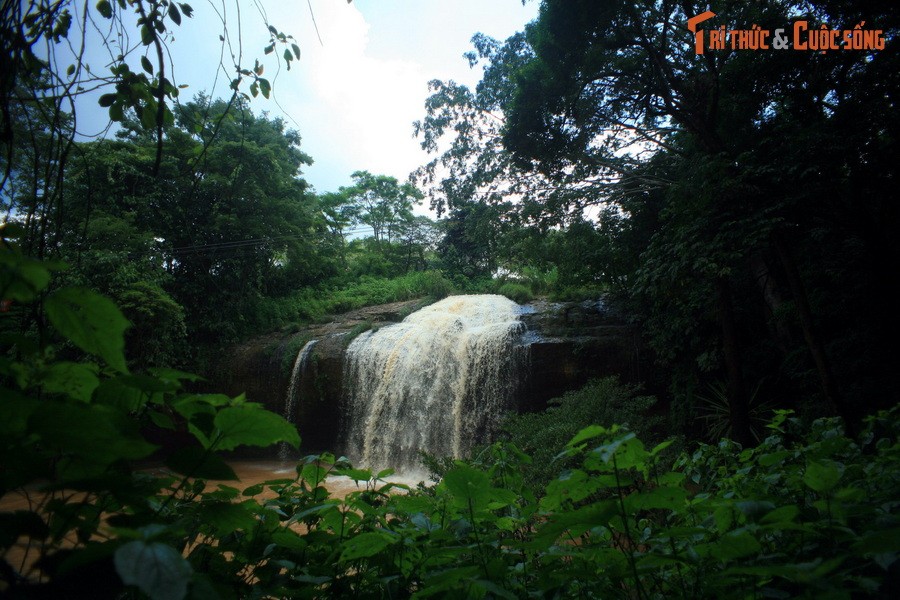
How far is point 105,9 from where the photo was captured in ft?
5.06

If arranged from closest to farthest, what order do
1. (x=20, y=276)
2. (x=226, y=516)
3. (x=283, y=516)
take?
(x=20, y=276) < (x=226, y=516) < (x=283, y=516)

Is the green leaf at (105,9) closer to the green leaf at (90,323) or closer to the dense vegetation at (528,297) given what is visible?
the dense vegetation at (528,297)

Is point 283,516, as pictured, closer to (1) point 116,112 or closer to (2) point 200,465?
(2) point 200,465

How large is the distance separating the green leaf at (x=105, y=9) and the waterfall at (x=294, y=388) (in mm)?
10021

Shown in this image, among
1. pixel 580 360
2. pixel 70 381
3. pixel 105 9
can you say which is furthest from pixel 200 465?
pixel 580 360

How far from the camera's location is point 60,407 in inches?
18.1

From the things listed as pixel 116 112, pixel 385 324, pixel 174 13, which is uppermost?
pixel 174 13

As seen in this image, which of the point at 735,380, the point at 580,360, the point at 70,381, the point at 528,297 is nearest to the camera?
the point at 70,381

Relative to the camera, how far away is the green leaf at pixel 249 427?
25.4 inches

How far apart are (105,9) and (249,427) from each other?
5.93 feet

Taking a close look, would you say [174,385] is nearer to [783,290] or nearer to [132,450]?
[132,450]

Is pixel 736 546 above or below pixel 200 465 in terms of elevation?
below

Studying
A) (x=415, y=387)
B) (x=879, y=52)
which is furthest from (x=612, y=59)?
(x=415, y=387)

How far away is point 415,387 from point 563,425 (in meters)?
5.23
